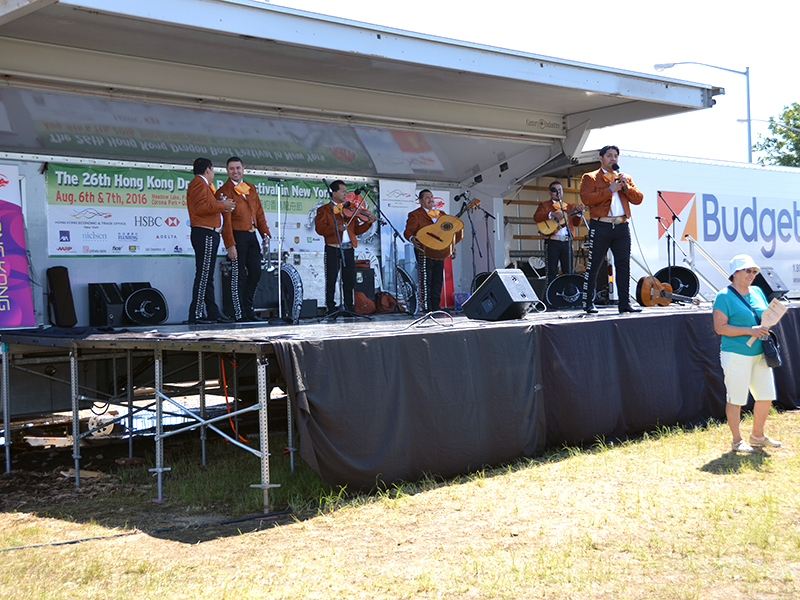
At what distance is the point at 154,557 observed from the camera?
3832 millimetres

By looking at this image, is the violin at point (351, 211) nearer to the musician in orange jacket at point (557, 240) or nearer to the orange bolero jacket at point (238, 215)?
the orange bolero jacket at point (238, 215)

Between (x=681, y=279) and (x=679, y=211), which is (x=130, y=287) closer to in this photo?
(x=681, y=279)

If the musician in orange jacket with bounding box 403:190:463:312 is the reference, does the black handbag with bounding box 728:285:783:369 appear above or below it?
below

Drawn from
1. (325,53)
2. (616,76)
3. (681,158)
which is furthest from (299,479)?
(681,158)

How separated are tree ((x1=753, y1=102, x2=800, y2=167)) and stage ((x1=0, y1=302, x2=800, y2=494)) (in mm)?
27670

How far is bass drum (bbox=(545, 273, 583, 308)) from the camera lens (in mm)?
10289

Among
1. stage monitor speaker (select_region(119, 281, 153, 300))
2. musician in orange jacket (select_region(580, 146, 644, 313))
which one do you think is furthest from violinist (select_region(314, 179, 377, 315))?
musician in orange jacket (select_region(580, 146, 644, 313))

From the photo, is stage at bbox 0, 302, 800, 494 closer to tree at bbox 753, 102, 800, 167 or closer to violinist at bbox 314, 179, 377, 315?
violinist at bbox 314, 179, 377, 315

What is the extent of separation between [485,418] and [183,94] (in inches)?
171

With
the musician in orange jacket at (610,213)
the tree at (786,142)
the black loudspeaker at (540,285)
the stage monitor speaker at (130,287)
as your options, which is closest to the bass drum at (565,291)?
the black loudspeaker at (540,285)

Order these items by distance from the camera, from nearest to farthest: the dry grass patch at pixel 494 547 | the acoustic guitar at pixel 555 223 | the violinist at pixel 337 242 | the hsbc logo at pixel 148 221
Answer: the dry grass patch at pixel 494 547 < the hsbc logo at pixel 148 221 < the violinist at pixel 337 242 < the acoustic guitar at pixel 555 223

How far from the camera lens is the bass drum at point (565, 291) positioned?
10.3 meters

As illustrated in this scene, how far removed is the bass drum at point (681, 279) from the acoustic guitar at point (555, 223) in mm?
1374

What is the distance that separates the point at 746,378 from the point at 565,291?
488 cm
